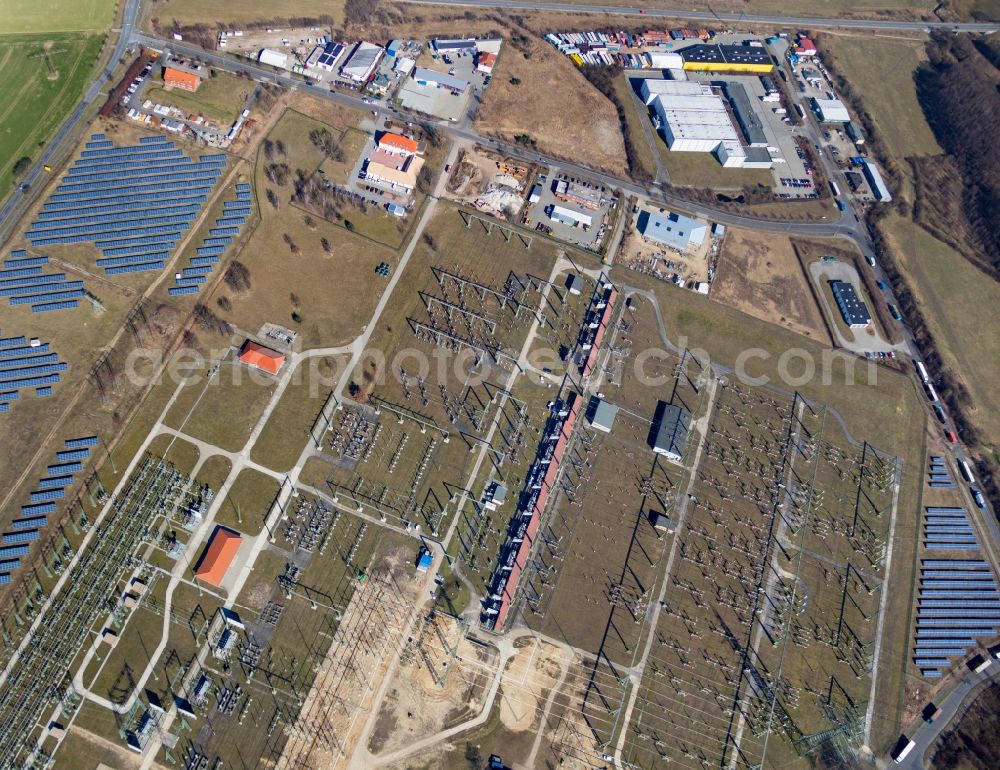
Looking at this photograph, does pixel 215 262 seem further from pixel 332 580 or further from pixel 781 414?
pixel 781 414

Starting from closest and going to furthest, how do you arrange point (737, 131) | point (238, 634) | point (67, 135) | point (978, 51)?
point (238, 634)
point (67, 135)
point (737, 131)
point (978, 51)

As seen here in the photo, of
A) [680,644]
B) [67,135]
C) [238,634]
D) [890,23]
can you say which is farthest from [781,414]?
[67,135]

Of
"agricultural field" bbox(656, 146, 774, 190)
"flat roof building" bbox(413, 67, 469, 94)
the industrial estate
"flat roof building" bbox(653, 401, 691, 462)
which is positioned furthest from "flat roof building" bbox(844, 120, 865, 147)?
"flat roof building" bbox(413, 67, 469, 94)

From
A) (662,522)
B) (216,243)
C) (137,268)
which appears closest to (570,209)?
(662,522)

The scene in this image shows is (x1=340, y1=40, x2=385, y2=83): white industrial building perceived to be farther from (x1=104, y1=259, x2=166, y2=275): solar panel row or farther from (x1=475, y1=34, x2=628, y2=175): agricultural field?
(x1=104, y1=259, x2=166, y2=275): solar panel row

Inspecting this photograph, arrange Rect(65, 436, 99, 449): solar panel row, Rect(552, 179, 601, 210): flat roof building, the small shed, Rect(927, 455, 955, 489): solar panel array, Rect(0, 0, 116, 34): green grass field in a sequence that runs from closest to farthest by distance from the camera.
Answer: Rect(65, 436, 99, 449): solar panel row → the small shed → Rect(927, 455, 955, 489): solar panel array → Rect(552, 179, 601, 210): flat roof building → Rect(0, 0, 116, 34): green grass field

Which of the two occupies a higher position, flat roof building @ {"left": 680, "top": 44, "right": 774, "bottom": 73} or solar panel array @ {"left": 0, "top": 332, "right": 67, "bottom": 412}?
flat roof building @ {"left": 680, "top": 44, "right": 774, "bottom": 73}

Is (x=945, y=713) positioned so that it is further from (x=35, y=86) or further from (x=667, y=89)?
(x=35, y=86)

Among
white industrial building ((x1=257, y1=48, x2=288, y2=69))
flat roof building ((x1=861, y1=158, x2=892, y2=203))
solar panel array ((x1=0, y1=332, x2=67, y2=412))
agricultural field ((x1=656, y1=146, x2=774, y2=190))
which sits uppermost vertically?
flat roof building ((x1=861, y1=158, x2=892, y2=203))
